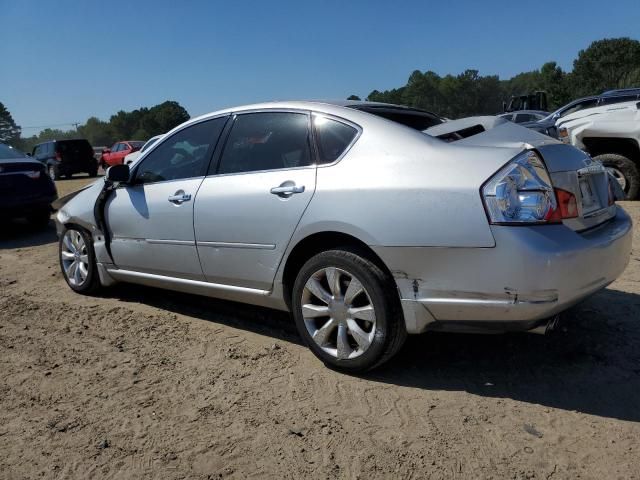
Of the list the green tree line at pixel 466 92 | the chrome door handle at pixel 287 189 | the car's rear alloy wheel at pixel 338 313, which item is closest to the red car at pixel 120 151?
the chrome door handle at pixel 287 189

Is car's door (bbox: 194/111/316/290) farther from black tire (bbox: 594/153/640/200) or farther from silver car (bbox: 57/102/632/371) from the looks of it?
black tire (bbox: 594/153/640/200)

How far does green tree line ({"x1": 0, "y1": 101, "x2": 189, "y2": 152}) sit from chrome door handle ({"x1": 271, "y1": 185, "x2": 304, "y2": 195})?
67013 mm

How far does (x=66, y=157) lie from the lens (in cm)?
2306

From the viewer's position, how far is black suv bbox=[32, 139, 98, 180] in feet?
75.1

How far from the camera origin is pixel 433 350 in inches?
137

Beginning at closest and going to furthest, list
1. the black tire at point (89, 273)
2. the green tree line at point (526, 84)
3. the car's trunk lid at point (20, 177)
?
the black tire at point (89, 273)
the car's trunk lid at point (20, 177)
the green tree line at point (526, 84)

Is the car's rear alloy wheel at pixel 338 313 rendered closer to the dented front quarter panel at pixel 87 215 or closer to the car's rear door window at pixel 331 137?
the car's rear door window at pixel 331 137

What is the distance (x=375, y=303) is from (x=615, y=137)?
21.6 ft

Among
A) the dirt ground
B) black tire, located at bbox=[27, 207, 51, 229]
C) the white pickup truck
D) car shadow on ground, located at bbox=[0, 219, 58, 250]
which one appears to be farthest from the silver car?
black tire, located at bbox=[27, 207, 51, 229]

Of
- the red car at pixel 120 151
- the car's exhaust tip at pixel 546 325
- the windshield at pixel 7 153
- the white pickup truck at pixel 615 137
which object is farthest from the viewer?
the red car at pixel 120 151

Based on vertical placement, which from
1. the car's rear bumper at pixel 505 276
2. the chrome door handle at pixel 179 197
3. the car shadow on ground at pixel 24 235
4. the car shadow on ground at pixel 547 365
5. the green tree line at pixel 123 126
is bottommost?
the car shadow on ground at pixel 547 365

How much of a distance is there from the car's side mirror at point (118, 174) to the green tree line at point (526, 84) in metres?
25.2

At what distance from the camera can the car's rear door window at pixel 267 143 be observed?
11.1 ft

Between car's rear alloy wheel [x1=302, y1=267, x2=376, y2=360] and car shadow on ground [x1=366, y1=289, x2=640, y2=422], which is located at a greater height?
car's rear alloy wheel [x1=302, y1=267, x2=376, y2=360]
